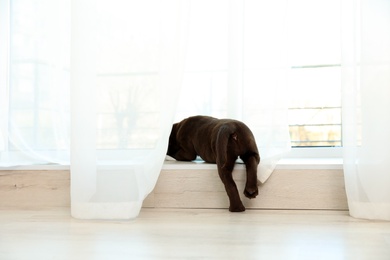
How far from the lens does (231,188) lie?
163cm

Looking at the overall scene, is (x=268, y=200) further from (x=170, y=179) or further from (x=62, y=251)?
(x=62, y=251)

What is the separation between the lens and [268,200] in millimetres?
1689

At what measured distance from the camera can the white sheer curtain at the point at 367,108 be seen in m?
1.48

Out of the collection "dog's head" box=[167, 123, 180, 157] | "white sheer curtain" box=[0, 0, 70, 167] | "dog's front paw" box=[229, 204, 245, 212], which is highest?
"white sheer curtain" box=[0, 0, 70, 167]

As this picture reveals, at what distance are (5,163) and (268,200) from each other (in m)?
1.00

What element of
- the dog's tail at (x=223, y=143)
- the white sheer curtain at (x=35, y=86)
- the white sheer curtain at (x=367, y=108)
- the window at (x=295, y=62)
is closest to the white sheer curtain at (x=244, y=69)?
the window at (x=295, y=62)

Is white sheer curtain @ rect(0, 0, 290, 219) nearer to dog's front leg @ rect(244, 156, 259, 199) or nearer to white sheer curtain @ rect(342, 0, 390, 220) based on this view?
dog's front leg @ rect(244, 156, 259, 199)

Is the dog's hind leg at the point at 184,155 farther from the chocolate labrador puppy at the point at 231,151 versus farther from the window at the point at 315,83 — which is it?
the window at the point at 315,83

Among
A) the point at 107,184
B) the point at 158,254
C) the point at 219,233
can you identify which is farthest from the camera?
the point at 107,184

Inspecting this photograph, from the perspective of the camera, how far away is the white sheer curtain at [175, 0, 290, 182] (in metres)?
1.68

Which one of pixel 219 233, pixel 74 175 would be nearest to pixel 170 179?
pixel 74 175

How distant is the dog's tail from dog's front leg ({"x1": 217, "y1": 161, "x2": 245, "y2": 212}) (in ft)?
0.07

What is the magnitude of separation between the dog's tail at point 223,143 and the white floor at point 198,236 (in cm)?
18

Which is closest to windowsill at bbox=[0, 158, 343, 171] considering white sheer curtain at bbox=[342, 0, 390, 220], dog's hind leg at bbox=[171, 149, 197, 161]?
dog's hind leg at bbox=[171, 149, 197, 161]
